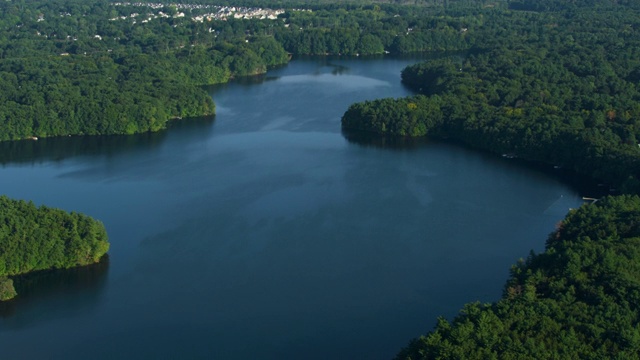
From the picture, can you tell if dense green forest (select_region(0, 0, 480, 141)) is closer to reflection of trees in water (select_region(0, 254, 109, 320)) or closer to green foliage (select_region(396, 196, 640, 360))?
reflection of trees in water (select_region(0, 254, 109, 320))

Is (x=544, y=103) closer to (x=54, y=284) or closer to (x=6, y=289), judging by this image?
(x=54, y=284)

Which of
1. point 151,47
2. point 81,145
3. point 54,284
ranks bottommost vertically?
point 54,284

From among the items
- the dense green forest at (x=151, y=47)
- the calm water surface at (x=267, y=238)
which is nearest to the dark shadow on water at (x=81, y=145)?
the calm water surface at (x=267, y=238)

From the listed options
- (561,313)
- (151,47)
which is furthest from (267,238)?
(151,47)

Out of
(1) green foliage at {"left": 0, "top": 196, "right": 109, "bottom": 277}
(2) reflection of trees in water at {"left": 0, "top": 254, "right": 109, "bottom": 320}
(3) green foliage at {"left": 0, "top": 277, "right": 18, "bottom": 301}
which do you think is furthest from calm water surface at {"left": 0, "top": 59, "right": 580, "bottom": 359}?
(1) green foliage at {"left": 0, "top": 196, "right": 109, "bottom": 277}

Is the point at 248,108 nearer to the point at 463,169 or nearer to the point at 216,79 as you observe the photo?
the point at 216,79

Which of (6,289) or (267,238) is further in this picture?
(267,238)

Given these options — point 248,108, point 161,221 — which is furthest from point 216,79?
point 161,221
